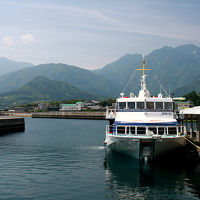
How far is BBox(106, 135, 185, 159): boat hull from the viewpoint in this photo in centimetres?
3334

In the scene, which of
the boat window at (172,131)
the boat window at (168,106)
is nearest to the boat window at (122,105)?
the boat window at (168,106)

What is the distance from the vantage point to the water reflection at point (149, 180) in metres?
25.4

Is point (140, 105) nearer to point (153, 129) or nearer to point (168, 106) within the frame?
A: point (168, 106)

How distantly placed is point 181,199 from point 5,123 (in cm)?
6644

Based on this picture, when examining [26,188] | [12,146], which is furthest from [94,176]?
[12,146]

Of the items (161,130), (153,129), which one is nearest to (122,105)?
(153,129)

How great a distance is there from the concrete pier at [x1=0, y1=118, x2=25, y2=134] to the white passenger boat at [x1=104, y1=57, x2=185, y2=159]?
160ft

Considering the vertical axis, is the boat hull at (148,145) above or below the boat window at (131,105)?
below

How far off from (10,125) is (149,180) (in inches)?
2475

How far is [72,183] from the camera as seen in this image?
28438 millimetres

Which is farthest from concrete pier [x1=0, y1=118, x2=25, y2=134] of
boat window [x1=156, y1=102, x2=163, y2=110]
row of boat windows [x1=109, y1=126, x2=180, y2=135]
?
row of boat windows [x1=109, y1=126, x2=180, y2=135]

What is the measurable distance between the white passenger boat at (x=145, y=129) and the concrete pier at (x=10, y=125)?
4875cm

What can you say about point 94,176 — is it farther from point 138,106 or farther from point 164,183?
point 138,106

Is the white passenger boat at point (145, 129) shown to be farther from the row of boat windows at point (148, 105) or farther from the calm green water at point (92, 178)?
the calm green water at point (92, 178)
